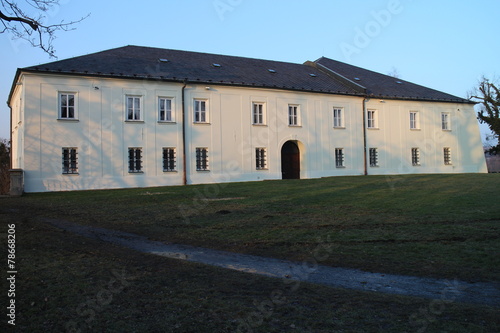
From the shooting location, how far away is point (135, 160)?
25.6 meters

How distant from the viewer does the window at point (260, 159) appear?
29.3 m

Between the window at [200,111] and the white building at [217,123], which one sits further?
the window at [200,111]

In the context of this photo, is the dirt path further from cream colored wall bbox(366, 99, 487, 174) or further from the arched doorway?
cream colored wall bbox(366, 99, 487, 174)

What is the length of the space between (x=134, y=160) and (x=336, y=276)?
69.0 feet

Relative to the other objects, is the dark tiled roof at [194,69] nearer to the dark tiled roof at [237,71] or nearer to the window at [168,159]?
the dark tiled roof at [237,71]

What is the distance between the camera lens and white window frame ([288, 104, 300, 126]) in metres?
30.7

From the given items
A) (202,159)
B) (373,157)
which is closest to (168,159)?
(202,159)

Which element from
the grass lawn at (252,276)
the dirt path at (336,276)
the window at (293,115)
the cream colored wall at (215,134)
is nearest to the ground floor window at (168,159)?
the cream colored wall at (215,134)

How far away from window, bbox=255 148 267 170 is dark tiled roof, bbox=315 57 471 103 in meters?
10.4

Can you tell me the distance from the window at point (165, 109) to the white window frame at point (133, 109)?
4.00 feet

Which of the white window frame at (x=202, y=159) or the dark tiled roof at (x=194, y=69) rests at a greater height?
the dark tiled roof at (x=194, y=69)

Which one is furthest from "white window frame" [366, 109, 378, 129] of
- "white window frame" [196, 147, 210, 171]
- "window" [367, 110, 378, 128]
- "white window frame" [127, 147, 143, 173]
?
"white window frame" [127, 147, 143, 173]

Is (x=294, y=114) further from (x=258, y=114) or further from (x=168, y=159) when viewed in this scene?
(x=168, y=159)

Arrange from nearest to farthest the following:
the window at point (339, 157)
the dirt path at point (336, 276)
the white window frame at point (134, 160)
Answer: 1. the dirt path at point (336, 276)
2. the white window frame at point (134, 160)
3. the window at point (339, 157)
